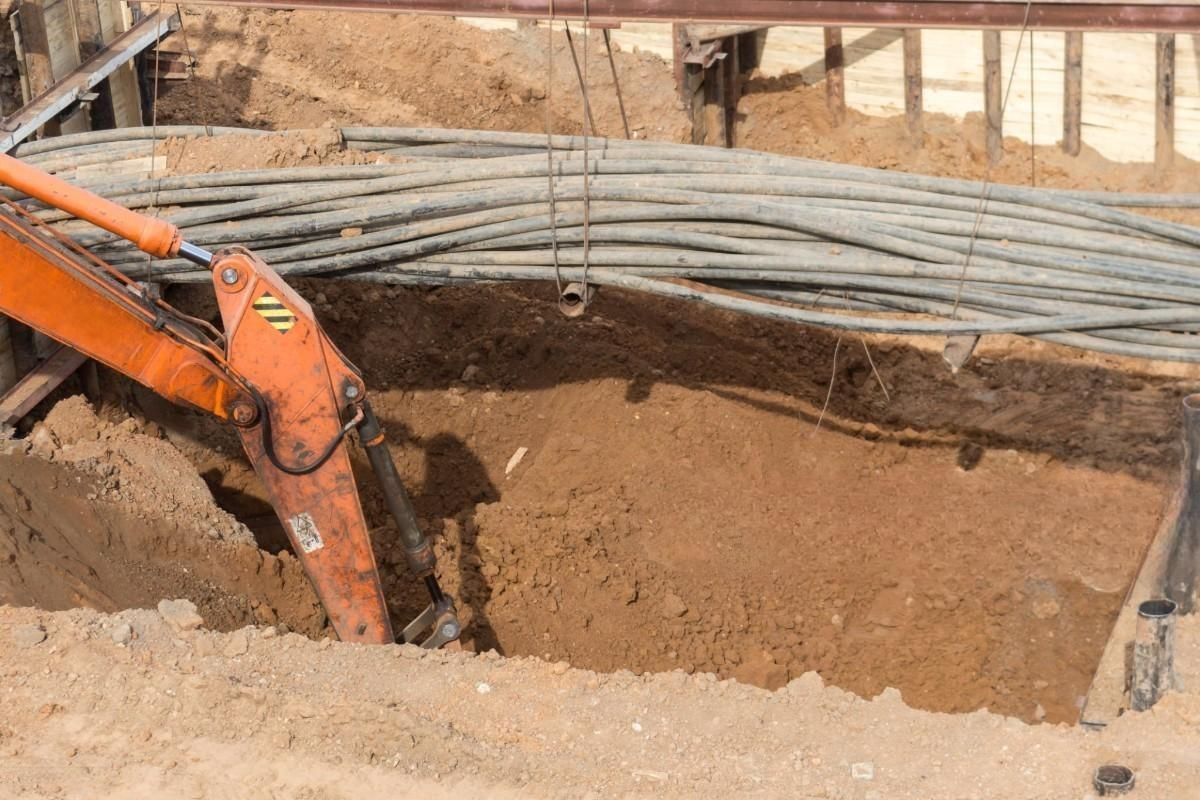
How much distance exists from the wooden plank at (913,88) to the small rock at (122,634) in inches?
286

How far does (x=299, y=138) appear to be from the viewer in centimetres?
653

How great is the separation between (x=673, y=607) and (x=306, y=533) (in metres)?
2.13

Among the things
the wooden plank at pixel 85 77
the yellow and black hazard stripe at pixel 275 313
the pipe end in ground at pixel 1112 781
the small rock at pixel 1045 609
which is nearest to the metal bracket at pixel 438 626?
the yellow and black hazard stripe at pixel 275 313

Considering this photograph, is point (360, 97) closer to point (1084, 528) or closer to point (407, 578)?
point (407, 578)

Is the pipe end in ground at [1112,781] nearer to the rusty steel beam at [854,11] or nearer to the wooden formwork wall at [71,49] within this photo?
the rusty steel beam at [854,11]

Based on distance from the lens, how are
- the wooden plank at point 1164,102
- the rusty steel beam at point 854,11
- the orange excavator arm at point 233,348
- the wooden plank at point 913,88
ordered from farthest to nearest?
the wooden plank at point 913,88, the wooden plank at point 1164,102, the rusty steel beam at point 854,11, the orange excavator arm at point 233,348

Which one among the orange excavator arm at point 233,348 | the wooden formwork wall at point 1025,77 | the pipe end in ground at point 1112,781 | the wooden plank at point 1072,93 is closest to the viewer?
the pipe end in ground at point 1112,781

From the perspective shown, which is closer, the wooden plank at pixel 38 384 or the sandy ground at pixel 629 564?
the sandy ground at pixel 629 564

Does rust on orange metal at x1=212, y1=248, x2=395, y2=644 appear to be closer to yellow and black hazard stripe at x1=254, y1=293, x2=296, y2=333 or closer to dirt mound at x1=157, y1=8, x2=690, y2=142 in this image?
yellow and black hazard stripe at x1=254, y1=293, x2=296, y2=333

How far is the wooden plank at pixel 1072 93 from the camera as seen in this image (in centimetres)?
1003

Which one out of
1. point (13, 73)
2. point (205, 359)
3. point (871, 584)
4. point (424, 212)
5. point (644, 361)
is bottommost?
point (871, 584)

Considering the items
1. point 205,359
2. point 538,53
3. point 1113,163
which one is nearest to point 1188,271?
point 205,359

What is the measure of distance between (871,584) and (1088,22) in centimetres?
321

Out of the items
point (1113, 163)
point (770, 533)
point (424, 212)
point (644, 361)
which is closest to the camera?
point (424, 212)
